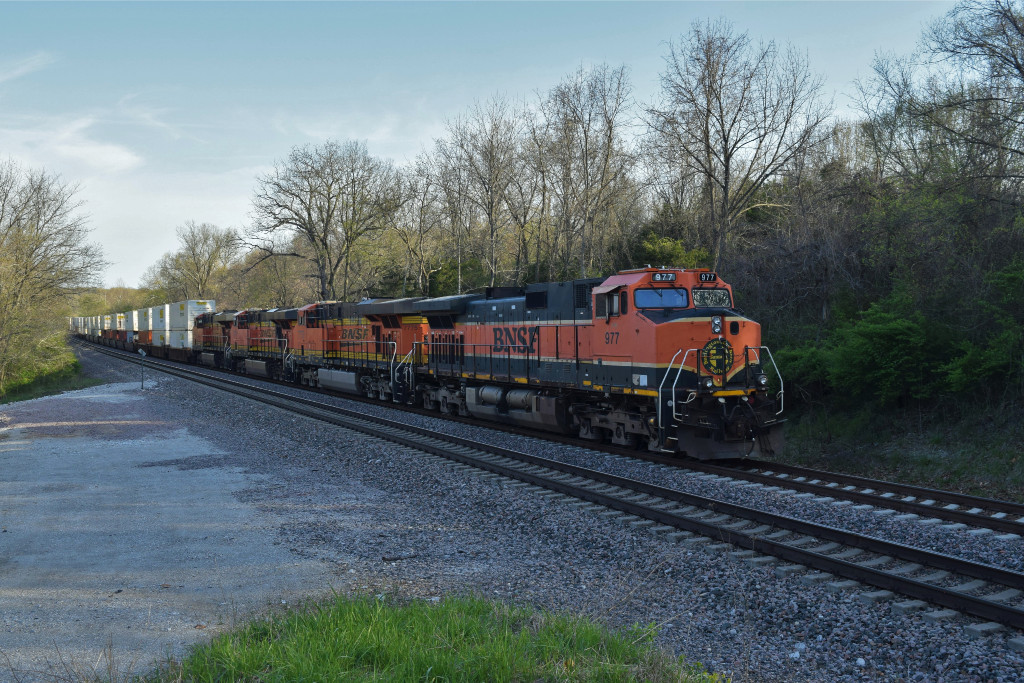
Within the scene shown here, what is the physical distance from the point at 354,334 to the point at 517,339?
1123cm

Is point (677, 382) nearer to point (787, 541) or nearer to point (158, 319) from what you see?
point (787, 541)

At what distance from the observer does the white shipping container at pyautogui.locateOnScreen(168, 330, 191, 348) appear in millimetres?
49144

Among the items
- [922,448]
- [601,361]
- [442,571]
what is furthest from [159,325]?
[442,571]

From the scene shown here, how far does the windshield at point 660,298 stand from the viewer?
12609 millimetres

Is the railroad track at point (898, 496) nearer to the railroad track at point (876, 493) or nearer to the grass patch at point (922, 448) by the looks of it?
the railroad track at point (876, 493)

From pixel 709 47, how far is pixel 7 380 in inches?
1447

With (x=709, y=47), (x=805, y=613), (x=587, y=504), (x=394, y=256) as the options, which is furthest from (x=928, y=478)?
(x=394, y=256)

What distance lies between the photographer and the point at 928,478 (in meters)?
12.6

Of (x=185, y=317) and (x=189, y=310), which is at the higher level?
(x=189, y=310)

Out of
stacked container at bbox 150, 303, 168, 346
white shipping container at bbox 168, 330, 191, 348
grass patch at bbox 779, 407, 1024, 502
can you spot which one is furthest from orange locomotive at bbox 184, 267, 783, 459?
stacked container at bbox 150, 303, 168, 346

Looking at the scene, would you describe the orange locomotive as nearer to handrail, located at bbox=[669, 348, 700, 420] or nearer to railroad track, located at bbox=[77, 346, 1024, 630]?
handrail, located at bbox=[669, 348, 700, 420]

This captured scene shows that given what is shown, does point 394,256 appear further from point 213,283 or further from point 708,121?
point 213,283

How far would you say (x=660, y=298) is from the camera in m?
12.6

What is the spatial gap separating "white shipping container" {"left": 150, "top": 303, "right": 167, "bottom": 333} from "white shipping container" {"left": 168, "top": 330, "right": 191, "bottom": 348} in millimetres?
1519
